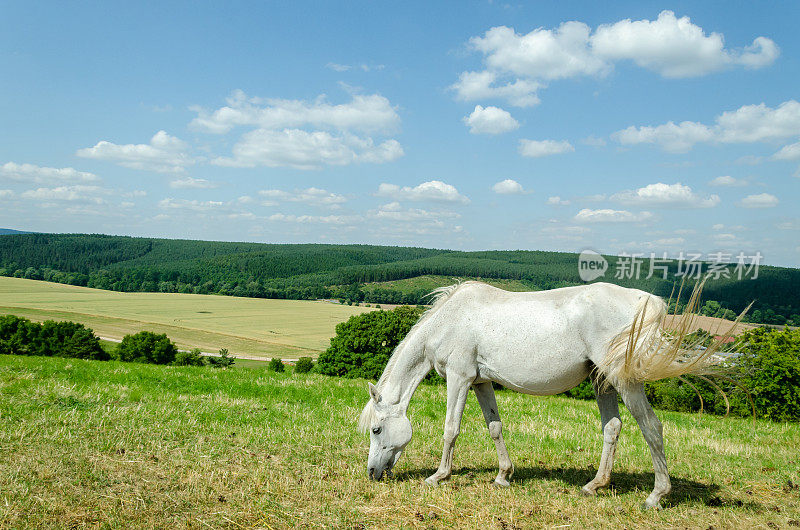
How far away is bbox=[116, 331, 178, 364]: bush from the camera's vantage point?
34.5m

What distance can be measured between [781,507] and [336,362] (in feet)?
68.4

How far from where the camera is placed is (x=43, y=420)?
7.33 metres

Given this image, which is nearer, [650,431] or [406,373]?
[650,431]

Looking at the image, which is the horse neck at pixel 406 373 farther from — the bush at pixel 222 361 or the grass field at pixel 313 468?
the bush at pixel 222 361

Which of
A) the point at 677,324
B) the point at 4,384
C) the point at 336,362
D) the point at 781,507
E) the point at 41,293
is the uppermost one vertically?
the point at 677,324

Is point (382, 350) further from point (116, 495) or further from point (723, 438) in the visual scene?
point (116, 495)

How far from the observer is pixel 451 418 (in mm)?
6117

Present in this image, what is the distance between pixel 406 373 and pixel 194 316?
90661 mm

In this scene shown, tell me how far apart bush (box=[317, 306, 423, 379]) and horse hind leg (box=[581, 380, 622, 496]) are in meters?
17.6

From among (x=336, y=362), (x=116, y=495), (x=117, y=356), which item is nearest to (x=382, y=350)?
(x=336, y=362)

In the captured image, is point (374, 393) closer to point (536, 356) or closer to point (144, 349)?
point (536, 356)

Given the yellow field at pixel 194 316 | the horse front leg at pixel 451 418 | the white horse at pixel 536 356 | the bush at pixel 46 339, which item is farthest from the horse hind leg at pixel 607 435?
the yellow field at pixel 194 316

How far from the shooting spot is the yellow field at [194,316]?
66.6 m

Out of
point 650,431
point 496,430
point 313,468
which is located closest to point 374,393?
point 313,468
